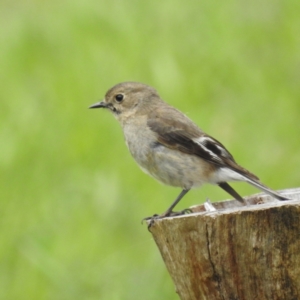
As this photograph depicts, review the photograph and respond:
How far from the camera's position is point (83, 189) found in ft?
28.7

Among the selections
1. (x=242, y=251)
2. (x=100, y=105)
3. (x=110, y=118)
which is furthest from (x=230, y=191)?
(x=110, y=118)

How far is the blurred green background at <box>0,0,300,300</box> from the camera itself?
8453 millimetres

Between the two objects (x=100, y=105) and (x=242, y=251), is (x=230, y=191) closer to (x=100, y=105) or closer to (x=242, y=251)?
(x=100, y=105)

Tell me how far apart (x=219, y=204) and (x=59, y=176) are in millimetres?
3034

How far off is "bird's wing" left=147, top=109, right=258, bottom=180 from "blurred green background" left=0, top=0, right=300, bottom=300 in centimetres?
117

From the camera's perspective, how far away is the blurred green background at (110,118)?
333 inches

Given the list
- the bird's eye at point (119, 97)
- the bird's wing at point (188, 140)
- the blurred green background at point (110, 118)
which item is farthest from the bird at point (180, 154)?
the blurred green background at point (110, 118)

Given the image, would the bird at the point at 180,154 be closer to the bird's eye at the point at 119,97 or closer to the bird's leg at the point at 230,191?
the bird's leg at the point at 230,191

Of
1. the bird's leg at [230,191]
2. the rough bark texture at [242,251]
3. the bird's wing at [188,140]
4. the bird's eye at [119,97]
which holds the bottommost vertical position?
the rough bark texture at [242,251]

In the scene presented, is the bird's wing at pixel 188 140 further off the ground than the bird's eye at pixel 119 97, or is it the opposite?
the bird's eye at pixel 119 97

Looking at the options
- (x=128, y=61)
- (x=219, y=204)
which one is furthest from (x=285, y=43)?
(x=219, y=204)

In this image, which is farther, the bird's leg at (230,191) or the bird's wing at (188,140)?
the bird's wing at (188,140)

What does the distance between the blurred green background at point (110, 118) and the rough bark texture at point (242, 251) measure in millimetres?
2675

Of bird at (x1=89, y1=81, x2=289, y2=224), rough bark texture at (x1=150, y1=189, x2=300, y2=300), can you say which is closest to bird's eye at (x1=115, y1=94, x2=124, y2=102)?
bird at (x1=89, y1=81, x2=289, y2=224)
